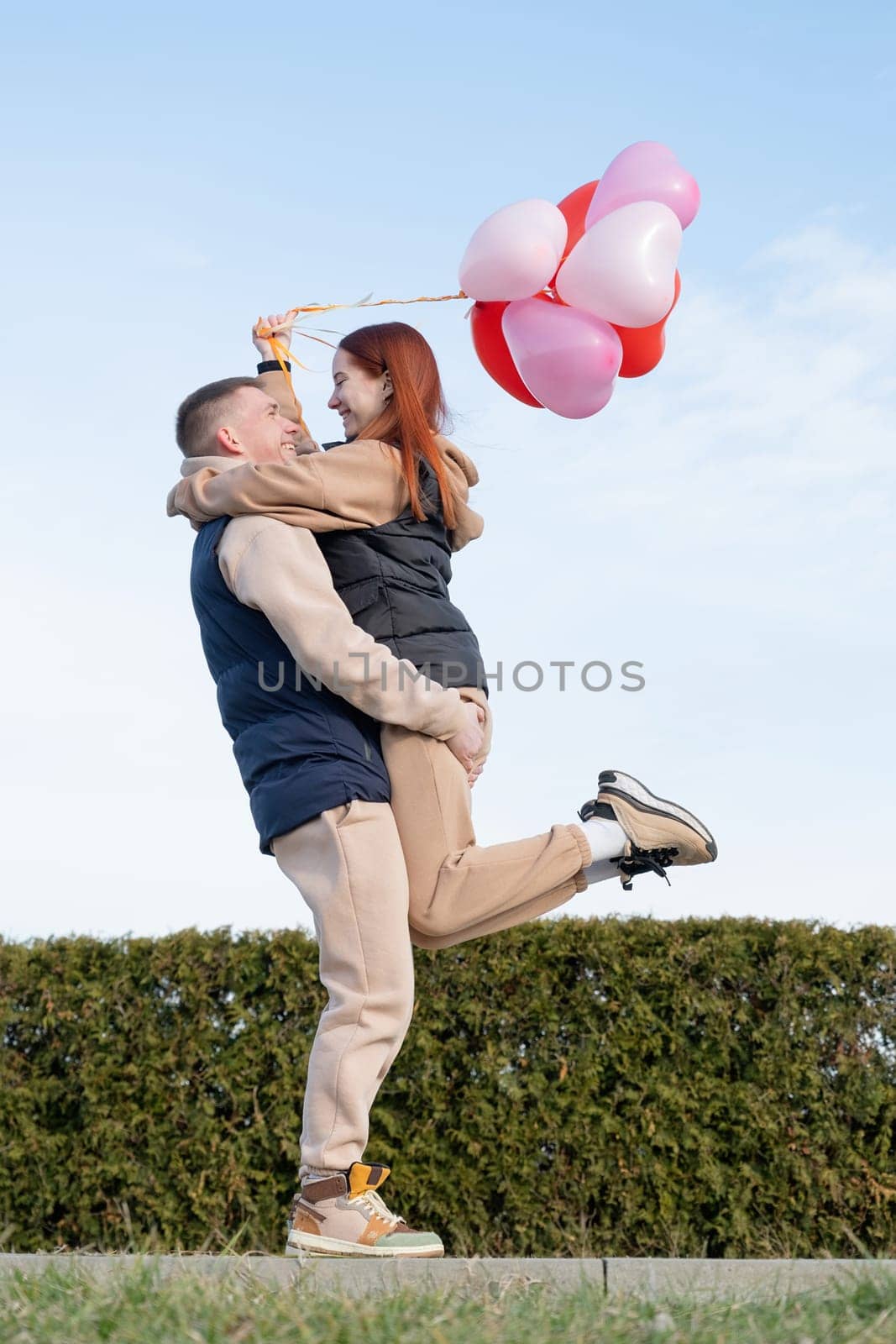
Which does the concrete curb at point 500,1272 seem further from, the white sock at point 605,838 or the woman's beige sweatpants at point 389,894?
the white sock at point 605,838

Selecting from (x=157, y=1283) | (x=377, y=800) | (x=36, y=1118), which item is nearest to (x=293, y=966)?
(x=36, y=1118)

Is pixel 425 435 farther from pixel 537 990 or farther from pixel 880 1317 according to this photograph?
pixel 537 990

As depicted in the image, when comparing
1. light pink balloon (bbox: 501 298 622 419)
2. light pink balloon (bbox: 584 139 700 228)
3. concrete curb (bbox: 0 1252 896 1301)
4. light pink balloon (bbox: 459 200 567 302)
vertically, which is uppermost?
light pink balloon (bbox: 584 139 700 228)

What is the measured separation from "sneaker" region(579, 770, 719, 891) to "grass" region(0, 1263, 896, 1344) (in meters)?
1.27

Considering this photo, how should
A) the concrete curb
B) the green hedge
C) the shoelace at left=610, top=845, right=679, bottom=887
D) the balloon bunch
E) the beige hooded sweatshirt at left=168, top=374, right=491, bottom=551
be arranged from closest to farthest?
the concrete curb, the beige hooded sweatshirt at left=168, top=374, right=491, bottom=551, the shoelace at left=610, top=845, right=679, bottom=887, the balloon bunch, the green hedge

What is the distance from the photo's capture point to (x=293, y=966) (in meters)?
5.89

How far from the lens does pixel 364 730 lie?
340 cm

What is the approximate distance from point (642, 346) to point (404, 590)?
4.43 feet

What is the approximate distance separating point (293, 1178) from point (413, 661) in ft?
10.9

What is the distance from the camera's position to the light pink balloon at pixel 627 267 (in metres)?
3.86

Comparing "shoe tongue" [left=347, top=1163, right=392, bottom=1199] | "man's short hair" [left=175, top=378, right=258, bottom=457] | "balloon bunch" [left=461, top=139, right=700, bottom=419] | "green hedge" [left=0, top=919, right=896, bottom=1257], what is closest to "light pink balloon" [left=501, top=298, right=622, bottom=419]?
"balloon bunch" [left=461, top=139, right=700, bottom=419]

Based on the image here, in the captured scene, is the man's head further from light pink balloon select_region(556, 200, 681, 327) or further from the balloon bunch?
light pink balloon select_region(556, 200, 681, 327)

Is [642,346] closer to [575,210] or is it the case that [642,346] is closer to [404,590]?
[575,210]

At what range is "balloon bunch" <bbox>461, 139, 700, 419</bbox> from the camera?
3.89 m
